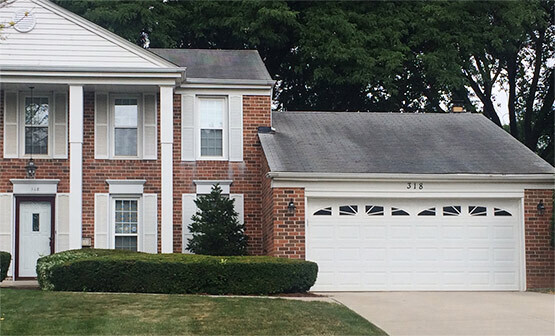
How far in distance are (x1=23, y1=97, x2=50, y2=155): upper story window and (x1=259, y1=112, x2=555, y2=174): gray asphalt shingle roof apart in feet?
19.0

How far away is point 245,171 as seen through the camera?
22.4m

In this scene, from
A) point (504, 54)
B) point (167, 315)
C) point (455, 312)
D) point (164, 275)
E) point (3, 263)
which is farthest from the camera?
point (504, 54)

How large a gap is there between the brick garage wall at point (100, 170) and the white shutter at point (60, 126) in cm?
54

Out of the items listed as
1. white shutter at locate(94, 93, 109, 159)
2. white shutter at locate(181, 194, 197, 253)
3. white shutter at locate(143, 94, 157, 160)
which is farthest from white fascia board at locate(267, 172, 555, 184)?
white shutter at locate(94, 93, 109, 159)

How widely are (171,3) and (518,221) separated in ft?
57.3

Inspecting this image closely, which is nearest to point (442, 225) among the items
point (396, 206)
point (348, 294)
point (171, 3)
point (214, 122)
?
point (396, 206)

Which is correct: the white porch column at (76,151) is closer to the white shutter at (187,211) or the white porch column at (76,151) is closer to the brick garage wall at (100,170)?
the brick garage wall at (100,170)

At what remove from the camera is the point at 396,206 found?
20.2 metres

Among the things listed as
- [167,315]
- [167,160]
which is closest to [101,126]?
[167,160]

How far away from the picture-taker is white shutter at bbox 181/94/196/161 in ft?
73.3

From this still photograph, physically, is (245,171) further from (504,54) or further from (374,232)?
(504,54)

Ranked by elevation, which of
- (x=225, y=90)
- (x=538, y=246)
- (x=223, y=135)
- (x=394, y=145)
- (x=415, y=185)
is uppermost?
(x=225, y=90)

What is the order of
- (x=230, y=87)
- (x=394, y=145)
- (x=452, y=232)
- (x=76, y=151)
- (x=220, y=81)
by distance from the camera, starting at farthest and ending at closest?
(x=230, y=87) < (x=220, y=81) < (x=394, y=145) < (x=76, y=151) < (x=452, y=232)

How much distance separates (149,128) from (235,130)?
7.61 ft
